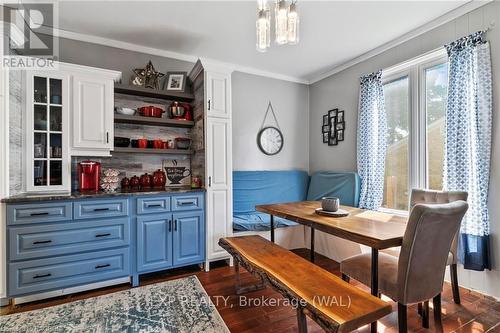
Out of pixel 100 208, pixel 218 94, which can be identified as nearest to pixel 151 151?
pixel 100 208

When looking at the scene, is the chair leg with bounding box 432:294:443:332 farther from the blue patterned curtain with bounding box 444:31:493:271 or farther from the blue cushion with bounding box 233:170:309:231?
the blue cushion with bounding box 233:170:309:231

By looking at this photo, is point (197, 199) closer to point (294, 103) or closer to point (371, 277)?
point (371, 277)

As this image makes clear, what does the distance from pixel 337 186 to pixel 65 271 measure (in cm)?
327

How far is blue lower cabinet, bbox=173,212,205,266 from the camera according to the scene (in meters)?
2.74

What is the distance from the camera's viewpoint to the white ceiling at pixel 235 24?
7.96 ft

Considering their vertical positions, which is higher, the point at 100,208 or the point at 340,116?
the point at 340,116

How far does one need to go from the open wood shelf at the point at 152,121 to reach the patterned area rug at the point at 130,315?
1.84m

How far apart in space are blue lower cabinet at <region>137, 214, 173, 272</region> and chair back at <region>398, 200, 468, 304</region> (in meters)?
2.15

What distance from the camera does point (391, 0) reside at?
2350mm

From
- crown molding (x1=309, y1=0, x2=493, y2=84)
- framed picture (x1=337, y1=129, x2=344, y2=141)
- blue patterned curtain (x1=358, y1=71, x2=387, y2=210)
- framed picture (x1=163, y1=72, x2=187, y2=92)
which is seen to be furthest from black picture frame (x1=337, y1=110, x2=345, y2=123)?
framed picture (x1=163, y1=72, x2=187, y2=92)

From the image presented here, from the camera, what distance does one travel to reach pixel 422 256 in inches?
58.0

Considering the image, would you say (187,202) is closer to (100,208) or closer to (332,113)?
(100,208)

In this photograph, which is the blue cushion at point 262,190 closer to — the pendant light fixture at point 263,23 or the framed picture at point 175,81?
the framed picture at point 175,81

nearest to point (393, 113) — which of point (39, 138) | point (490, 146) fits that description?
point (490, 146)
